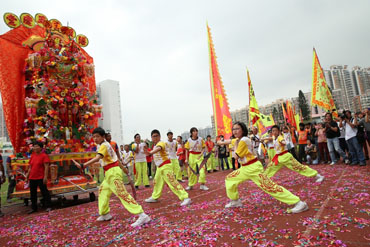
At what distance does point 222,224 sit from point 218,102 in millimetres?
4316

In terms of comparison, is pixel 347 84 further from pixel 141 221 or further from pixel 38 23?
pixel 141 221

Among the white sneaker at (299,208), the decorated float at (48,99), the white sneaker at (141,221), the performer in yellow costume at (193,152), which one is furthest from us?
the performer in yellow costume at (193,152)

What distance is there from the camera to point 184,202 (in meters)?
5.06

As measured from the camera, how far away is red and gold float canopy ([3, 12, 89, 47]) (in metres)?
7.51

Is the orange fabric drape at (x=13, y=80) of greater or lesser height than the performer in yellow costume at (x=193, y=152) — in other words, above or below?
above

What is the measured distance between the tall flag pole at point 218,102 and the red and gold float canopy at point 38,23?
17.6 ft

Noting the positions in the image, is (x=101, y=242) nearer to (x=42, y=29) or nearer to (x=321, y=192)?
(x=321, y=192)

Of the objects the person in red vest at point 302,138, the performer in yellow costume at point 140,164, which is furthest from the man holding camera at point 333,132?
the performer in yellow costume at point 140,164

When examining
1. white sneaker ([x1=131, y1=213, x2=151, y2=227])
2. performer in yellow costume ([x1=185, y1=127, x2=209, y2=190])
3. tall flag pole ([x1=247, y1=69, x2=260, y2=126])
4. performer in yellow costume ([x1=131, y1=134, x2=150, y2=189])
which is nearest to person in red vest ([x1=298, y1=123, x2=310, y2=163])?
tall flag pole ([x1=247, y1=69, x2=260, y2=126])

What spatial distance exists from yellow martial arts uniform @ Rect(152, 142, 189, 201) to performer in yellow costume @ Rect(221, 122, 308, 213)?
3.99 ft

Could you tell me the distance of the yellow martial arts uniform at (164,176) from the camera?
5191 mm

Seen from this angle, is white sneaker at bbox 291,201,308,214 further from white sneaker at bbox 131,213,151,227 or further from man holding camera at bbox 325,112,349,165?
man holding camera at bbox 325,112,349,165

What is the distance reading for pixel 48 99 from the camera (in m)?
7.34

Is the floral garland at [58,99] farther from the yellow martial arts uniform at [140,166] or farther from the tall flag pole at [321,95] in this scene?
the tall flag pole at [321,95]
